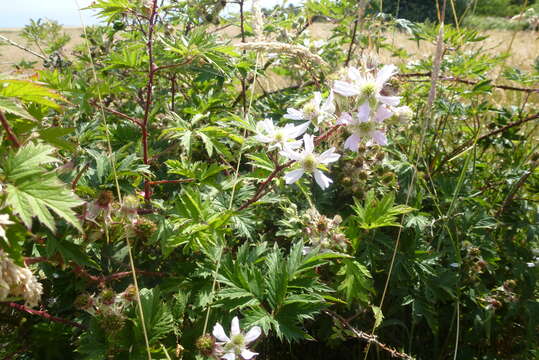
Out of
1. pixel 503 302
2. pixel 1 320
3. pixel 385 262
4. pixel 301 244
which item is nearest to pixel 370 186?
pixel 385 262

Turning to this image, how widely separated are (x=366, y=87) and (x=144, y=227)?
3.08 feet

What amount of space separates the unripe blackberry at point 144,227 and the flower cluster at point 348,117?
515 millimetres

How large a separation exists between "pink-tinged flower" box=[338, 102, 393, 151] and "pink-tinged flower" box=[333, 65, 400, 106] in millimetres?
32

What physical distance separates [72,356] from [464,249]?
6.24ft

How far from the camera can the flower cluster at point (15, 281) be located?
901mm

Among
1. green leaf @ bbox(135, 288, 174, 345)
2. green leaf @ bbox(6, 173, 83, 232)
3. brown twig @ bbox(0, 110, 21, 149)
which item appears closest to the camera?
green leaf @ bbox(6, 173, 83, 232)

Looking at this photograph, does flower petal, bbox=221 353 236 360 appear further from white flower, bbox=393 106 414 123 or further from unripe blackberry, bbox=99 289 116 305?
white flower, bbox=393 106 414 123

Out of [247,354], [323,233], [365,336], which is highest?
[323,233]

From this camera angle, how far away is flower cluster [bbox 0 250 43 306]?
90cm

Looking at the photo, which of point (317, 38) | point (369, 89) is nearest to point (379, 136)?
point (369, 89)

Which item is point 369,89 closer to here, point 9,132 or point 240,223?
point 240,223

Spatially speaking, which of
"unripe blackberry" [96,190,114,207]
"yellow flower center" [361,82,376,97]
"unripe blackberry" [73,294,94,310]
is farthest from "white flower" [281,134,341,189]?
"unripe blackberry" [73,294,94,310]

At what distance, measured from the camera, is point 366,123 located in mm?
1271

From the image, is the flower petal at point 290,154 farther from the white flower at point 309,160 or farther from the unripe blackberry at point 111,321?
the unripe blackberry at point 111,321
